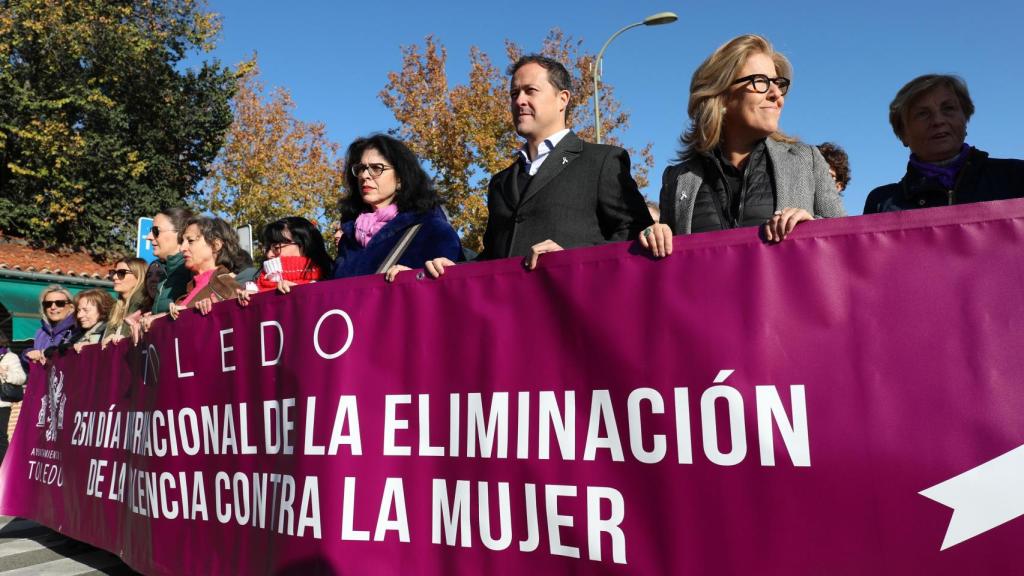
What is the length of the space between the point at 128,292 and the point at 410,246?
11.4 feet

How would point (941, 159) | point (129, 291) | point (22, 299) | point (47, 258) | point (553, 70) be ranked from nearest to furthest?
point (941, 159), point (553, 70), point (129, 291), point (22, 299), point (47, 258)

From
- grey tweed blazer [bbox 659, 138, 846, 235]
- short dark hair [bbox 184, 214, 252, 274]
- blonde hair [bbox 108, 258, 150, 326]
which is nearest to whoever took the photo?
grey tweed blazer [bbox 659, 138, 846, 235]

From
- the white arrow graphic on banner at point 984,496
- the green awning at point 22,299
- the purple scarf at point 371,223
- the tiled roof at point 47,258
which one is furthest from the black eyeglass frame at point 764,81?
the tiled roof at point 47,258

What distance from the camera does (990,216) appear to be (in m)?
1.83

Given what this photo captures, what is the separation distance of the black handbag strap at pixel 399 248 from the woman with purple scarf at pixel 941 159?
1927 mm

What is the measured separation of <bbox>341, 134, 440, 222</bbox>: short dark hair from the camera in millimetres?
3689

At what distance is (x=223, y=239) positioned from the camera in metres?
4.67

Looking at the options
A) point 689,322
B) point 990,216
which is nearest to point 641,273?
point 689,322

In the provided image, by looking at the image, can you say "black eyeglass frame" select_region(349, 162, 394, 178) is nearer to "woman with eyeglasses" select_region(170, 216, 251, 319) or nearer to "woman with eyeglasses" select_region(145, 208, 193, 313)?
"woman with eyeglasses" select_region(170, 216, 251, 319)

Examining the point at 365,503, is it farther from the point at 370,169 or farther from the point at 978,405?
the point at 978,405

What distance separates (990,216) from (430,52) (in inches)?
885

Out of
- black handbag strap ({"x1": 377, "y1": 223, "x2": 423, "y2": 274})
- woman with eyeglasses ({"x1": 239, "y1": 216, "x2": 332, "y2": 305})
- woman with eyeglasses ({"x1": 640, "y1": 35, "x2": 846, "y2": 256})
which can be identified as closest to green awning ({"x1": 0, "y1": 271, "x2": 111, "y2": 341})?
woman with eyeglasses ({"x1": 239, "y1": 216, "x2": 332, "y2": 305})

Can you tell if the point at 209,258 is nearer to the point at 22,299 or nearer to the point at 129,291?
the point at 129,291

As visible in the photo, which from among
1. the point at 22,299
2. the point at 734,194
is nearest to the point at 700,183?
the point at 734,194
